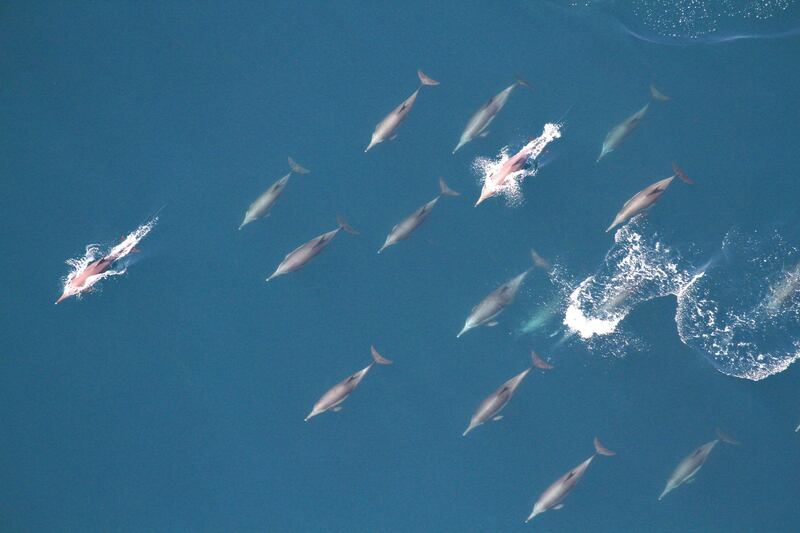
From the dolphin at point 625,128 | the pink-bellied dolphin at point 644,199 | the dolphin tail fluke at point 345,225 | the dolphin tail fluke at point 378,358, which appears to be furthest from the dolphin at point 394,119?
the pink-bellied dolphin at point 644,199

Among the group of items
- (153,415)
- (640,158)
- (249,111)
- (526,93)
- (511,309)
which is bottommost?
(511,309)

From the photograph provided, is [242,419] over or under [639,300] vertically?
over

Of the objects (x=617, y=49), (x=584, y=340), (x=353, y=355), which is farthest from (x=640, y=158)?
(x=353, y=355)

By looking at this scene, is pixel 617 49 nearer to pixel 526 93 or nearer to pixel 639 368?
pixel 526 93

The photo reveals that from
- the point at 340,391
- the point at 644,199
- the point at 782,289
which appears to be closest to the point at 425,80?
the point at 644,199

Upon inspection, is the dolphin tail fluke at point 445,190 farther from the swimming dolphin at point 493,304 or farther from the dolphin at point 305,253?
the swimming dolphin at point 493,304

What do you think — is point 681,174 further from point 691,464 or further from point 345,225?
point 345,225
